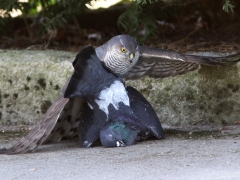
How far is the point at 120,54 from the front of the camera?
188 inches

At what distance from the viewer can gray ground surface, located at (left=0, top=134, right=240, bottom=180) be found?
360 centimetres

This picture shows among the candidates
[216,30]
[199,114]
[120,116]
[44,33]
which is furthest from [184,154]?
[44,33]

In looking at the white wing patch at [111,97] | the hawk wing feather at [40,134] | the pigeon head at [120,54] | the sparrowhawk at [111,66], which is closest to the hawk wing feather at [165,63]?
the sparrowhawk at [111,66]

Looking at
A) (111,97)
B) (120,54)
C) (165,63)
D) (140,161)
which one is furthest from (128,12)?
(140,161)

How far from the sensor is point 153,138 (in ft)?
16.0

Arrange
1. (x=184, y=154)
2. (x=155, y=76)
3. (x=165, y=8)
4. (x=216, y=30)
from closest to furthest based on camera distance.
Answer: (x=184, y=154) < (x=155, y=76) < (x=165, y=8) < (x=216, y=30)

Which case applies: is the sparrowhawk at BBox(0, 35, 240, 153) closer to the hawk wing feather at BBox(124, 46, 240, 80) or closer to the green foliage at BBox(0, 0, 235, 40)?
the hawk wing feather at BBox(124, 46, 240, 80)

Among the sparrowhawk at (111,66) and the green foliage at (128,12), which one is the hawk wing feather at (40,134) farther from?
the green foliage at (128,12)

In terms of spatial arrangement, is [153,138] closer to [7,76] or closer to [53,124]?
[53,124]

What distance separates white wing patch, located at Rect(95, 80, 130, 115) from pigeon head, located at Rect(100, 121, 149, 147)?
15 cm

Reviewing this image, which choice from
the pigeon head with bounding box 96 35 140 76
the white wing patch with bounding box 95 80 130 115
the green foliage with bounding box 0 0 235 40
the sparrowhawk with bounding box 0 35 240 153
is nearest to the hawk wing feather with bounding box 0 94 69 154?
the sparrowhawk with bounding box 0 35 240 153

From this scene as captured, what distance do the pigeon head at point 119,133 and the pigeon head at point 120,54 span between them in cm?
46

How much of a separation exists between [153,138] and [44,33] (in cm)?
239

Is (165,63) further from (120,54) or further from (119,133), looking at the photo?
(119,133)
